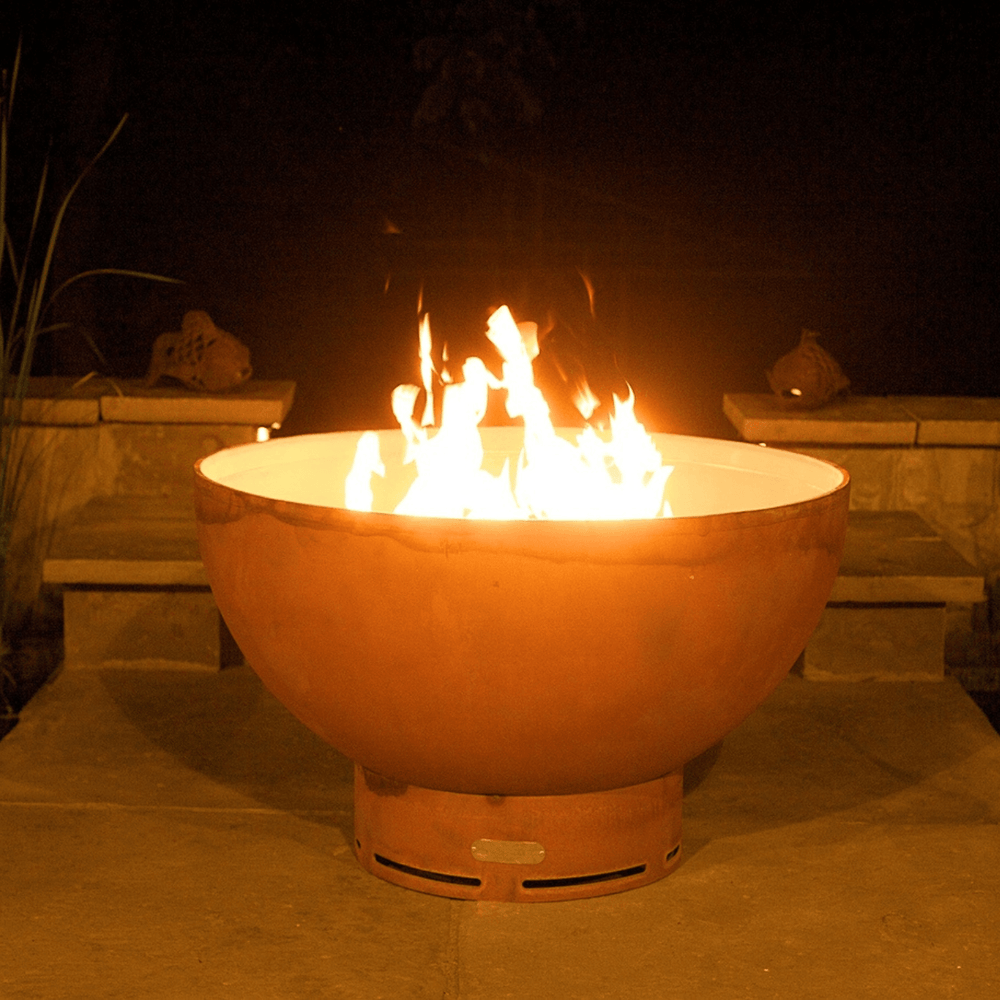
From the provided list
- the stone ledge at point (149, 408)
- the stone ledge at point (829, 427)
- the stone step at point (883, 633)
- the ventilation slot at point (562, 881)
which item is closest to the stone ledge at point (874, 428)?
the stone ledge at point (829, 427)

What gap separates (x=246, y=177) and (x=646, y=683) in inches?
77.4

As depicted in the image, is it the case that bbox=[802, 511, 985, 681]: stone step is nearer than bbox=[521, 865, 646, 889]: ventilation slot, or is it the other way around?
bbox=[521, 865, 646, 889]: ventilation slot

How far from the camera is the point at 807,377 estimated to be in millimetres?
2953

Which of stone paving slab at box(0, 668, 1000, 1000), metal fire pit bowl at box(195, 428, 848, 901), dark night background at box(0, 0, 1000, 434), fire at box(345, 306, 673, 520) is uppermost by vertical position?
dark night background at box(0, 0, 1000, 434)

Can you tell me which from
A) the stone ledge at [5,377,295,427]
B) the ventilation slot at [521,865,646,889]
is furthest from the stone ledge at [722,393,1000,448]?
the ventilation slot at [521,865,646,889]

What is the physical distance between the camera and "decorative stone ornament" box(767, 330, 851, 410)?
2.96 metres

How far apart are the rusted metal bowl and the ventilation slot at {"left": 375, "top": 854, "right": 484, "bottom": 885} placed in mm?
145

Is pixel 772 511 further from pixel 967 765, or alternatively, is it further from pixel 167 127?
pixel 167 127

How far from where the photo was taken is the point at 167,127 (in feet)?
10.4

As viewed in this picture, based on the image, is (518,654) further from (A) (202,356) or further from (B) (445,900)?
(A) (202,356)

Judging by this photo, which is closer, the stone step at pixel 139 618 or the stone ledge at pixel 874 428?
Answer: the stone step at pixel 139 618

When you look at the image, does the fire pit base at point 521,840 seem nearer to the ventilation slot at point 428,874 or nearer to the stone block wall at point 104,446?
the ventilation slot at point 428,874

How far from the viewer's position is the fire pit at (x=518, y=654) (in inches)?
61.3

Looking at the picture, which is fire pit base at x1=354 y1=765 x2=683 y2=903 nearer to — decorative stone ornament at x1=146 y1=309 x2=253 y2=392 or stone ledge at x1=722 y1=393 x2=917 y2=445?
stone ledge at x1=722 y1=393 x2=917 y2=445
